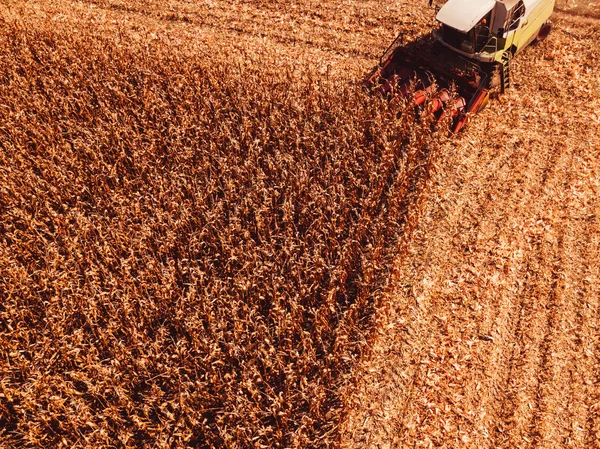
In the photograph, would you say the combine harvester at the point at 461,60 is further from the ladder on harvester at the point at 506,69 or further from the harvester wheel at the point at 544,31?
the harvester wheel at the point at 544,31

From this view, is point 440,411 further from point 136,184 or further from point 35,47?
point 35,47

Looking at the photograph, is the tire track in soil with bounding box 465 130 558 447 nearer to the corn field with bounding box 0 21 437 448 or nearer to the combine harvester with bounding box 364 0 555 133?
the corn field with bounding box 0 21 437 448

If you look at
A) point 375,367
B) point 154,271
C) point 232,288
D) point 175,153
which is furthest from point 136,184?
point 375,367

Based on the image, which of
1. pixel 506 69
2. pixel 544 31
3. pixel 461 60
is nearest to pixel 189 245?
pixel 461 60

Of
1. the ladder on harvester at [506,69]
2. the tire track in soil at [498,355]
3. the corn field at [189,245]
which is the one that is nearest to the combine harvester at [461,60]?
the ladder on harvester at [506,69]

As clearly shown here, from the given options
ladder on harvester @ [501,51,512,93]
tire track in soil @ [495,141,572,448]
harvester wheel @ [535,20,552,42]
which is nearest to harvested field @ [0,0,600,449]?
tire track in soil @ [495,141,572,448]

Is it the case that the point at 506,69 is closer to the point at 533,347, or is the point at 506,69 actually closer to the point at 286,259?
the point at 533,347
